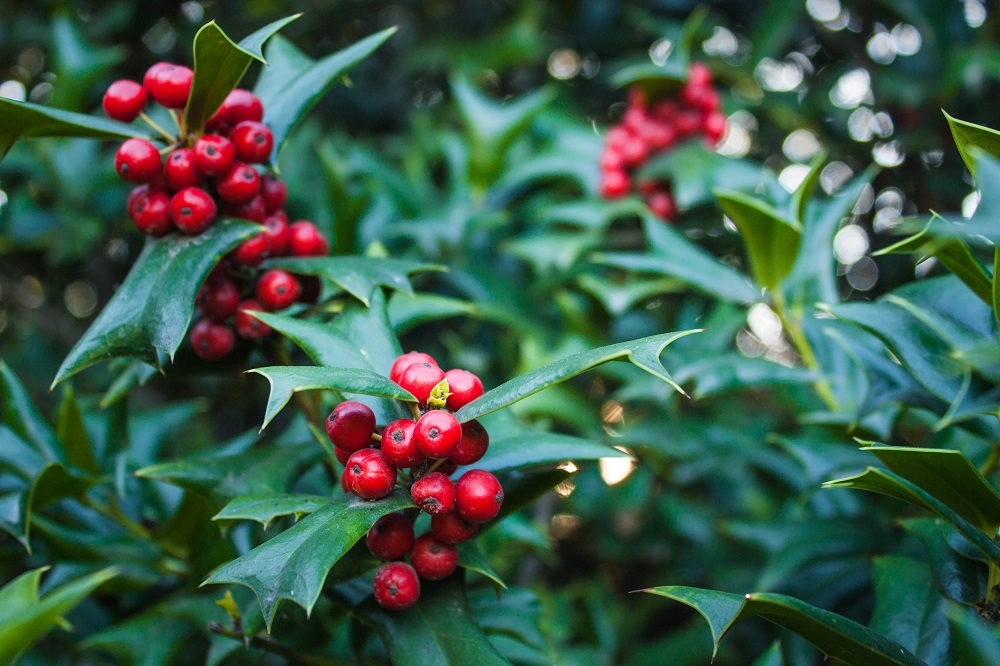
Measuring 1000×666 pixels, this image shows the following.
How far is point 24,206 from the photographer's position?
226 centimetres

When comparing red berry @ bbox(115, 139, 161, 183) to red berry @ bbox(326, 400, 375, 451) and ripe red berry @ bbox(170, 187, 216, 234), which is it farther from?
red berry @ bbox(326, 400, 375, 451)

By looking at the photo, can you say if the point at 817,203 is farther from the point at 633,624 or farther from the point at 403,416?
the point at 633,624

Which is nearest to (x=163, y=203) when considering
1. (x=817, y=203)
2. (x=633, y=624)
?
(x=817, y=203)

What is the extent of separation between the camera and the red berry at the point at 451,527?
0.94 metres

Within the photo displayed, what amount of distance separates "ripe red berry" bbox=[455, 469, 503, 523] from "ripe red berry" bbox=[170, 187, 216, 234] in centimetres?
53

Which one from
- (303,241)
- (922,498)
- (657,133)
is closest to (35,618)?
(303,241)

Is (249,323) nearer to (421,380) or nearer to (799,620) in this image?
(421,380)

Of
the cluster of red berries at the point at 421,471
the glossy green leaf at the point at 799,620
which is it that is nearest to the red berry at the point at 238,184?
the cluster of red berries at the point at 421,471

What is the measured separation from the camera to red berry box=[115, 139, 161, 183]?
1061mm

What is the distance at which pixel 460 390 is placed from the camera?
0.94 meters

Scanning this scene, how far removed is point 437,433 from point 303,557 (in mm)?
193

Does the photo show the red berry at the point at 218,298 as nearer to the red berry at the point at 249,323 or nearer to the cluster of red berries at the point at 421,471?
the red berry at the point at 249,323

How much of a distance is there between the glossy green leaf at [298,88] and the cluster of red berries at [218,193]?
0.13 ft

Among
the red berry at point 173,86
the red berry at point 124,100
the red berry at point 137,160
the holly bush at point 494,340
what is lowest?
the holly bush at point 494,340
